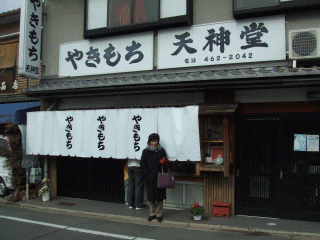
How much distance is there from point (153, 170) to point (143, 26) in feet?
15.1

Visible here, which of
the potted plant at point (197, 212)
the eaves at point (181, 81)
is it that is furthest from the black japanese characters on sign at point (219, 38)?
the potted plant at point (197, 212)

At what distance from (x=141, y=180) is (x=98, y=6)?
6.27m

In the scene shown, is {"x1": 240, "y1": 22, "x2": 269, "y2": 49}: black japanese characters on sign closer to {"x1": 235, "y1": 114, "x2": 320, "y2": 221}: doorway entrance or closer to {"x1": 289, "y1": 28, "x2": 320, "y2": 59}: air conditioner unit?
{"x1": 289, "y1": 28, "x2": 320, "y2": 59}: air conditioner unit

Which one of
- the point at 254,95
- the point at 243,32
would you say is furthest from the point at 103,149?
the point at 243,32

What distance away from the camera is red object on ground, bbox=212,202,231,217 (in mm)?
8328

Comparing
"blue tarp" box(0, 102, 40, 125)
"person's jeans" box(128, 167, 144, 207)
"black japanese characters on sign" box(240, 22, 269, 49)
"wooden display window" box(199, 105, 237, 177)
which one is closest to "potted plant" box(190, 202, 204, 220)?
"wooden display window" box(199, 105, 237, 177)

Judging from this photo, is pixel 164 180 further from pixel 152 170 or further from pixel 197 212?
pixel 197 212

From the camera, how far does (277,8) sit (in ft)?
26.0

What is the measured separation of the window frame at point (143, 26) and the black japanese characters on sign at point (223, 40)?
40 cm

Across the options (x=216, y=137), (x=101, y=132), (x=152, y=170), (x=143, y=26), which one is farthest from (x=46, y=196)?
(x=143, y=26)

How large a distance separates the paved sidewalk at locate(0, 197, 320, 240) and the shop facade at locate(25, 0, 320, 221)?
44cm

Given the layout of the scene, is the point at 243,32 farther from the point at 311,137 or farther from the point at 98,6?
the point at 98,6

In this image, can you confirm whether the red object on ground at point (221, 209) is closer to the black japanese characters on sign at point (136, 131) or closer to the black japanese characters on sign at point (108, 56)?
the black japanese characters on sign at point (136, 131)

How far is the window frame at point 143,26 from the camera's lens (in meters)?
9.02
